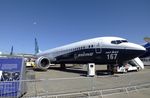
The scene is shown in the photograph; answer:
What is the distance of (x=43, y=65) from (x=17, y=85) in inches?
712

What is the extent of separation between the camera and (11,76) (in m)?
8.59

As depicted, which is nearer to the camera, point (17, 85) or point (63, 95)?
point (17, 85)

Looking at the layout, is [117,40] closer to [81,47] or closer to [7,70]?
[81,47]

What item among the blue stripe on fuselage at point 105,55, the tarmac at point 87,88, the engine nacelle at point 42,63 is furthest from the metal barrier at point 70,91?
the engine nacelle at point 42,63

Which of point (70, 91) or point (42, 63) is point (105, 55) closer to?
point (70, 91)

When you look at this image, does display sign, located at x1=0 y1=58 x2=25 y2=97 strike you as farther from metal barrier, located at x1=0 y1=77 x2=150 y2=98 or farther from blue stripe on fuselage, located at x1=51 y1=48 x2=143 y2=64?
blue stripe on fuselage, located at x1=51 y1=48 x2=143 y2=64

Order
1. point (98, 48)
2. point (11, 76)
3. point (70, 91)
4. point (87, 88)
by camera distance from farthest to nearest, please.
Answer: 1. point (98, 48)
2. point (87, 88)
3. point (70, 91)
4. point (11, 76)

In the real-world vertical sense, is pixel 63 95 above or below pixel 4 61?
below

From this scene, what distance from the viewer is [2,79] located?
27.7 feet

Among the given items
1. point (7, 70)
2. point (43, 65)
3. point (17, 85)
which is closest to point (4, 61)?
point (7, 70)

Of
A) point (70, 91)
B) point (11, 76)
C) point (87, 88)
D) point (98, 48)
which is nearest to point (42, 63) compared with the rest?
point (98, 48)

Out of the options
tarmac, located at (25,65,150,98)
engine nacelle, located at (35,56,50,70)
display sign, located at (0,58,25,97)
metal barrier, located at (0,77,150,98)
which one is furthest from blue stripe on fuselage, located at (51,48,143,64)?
display sign, located at (0,58,25,97)

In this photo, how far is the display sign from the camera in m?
8.04

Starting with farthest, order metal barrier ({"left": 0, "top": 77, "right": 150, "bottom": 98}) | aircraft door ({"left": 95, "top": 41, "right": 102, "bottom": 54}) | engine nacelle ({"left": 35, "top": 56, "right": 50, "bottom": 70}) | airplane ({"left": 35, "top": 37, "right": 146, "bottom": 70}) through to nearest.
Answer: engine nacelle ({"left": 35, "top": 56, "right": 50, "bottom": 70})
aircraft door ({"left": 95, "top": 41, "right": 102, "bottom": 54})
airplane ({"left": 35, "top": 37, "right": 146, "bottom": 70})
metal barrier ({"left": 0, "top": 77, "right": 150, "bottom": 98})
